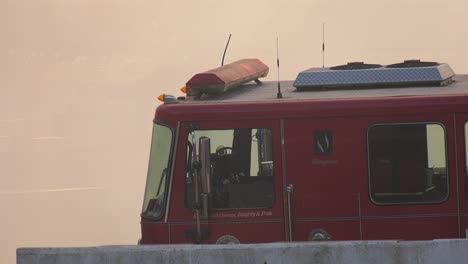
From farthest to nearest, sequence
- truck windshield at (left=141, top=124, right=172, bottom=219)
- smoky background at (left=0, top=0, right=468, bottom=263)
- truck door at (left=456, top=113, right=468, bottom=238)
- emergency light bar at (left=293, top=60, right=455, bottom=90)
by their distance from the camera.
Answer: smoky background at (left=0, top=0, right=468, bottom=263) < emergency light bar at (left=293, top=60, right=455, bottom=90) < truck windshield at (left=141, top=124, right=172, bottom=219) < truck door at (left=456, top=113, right=468, bottom=238)

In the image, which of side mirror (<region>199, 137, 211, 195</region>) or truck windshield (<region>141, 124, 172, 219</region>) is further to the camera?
truck windshield (<region>141, 124, 172, 219</region>)

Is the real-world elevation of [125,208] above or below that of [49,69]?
below

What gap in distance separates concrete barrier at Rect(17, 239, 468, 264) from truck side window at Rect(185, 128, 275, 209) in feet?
3.40

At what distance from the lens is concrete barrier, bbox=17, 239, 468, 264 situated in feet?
34.7

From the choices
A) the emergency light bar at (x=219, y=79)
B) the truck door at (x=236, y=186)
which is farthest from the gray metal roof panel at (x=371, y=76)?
the truck door at (x=236, y=186)

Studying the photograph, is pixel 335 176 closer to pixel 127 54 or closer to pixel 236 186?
pixel 236 186

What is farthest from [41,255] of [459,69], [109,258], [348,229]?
[459,69]

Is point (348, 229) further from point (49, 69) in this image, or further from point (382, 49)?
point (49, 69)

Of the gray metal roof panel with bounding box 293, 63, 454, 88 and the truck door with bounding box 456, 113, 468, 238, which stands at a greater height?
the gray metal roof panel with bounding box 293, 63, 454, 88

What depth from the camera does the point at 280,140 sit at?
1169 centimetres

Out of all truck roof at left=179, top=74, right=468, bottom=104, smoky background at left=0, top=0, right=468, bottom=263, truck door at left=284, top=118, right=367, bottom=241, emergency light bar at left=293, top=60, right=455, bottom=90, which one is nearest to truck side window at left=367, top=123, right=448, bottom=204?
truck door at left=284, top=118, right=367, bottom=241

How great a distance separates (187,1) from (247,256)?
115ft

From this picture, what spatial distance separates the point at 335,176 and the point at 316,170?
0.17m

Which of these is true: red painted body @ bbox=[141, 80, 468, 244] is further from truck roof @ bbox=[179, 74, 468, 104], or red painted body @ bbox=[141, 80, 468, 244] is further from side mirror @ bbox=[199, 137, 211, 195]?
side mirror @ bbox=[199, 137, 211, 195]
